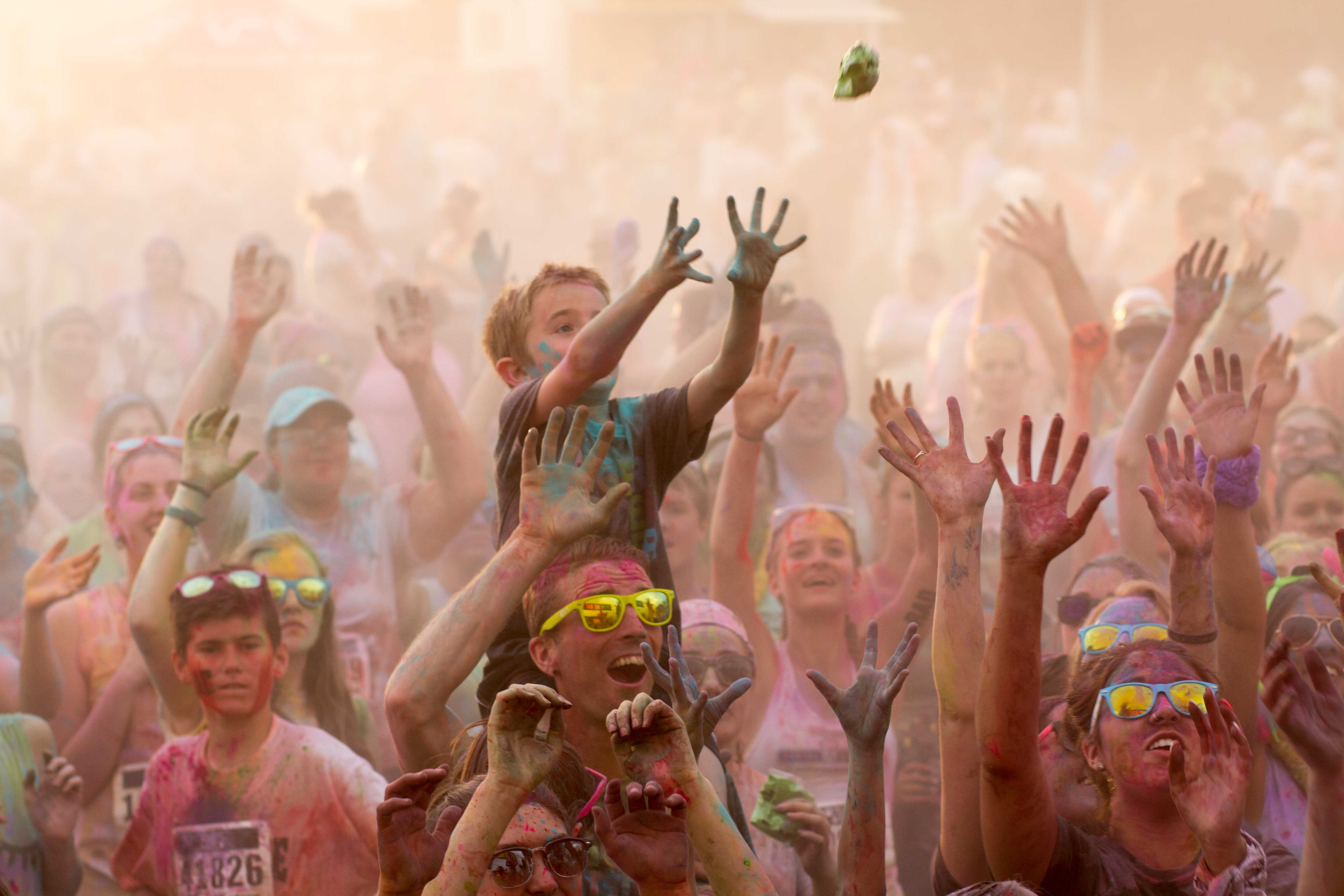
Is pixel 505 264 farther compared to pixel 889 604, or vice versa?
pixel 505 264

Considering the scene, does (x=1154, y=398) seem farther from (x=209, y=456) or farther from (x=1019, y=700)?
(x=209, y=456)

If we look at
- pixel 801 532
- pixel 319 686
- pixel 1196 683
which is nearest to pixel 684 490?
pixel 801 532

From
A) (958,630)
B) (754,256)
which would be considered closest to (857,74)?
(754,256)

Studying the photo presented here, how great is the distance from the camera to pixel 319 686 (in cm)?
420

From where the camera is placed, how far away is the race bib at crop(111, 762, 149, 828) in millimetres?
4234

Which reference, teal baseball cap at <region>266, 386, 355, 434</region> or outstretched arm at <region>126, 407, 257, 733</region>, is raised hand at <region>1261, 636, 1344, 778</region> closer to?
outstretched arm at <region>126, 407, 257, 733</region>

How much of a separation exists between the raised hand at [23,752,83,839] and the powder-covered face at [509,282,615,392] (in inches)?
76.8

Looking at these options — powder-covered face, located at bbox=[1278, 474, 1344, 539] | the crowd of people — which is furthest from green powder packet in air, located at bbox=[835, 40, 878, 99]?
powder-covered face, located at bbox=[1278, 474, 1344, 539]

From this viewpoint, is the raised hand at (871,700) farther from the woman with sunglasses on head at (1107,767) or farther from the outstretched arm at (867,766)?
the woman with sunglasses on head at (1107,767)

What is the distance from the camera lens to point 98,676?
179 inches

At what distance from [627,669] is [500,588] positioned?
0.95ft

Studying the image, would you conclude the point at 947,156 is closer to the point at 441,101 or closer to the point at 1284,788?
the point at 441,101

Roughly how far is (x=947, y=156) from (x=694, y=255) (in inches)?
474

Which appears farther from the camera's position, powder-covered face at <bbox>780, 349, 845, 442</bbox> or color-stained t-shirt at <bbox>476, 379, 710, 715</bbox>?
powder-covered face at <bbox>780, 349, 845, 442</bbox>
